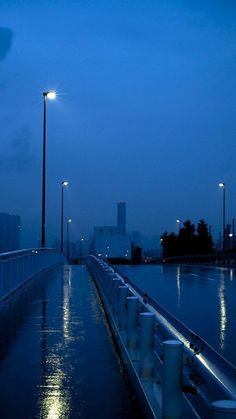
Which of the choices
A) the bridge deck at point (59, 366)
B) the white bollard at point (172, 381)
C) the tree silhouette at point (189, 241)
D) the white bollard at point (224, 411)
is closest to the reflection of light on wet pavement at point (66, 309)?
the bridge deck at point (59, 366)

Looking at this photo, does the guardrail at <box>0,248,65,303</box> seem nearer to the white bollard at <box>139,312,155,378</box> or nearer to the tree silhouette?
the white bollard at <box>139,312,155,378</box>

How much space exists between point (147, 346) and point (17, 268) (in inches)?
480

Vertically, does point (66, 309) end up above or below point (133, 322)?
below

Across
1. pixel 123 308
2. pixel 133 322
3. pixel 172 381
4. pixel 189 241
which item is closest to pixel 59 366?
pixel 133 322

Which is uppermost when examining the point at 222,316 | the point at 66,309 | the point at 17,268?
the point at 17,268

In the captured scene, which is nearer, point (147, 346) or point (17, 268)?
point (147, 346)

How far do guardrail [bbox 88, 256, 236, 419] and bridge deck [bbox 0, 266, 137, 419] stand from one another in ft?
1.15

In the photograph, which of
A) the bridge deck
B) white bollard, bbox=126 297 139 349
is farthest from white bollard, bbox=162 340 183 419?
white bollard, bbox=126 297 139 349

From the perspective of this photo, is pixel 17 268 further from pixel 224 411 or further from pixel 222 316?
pixel 224 411

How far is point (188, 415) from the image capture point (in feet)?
17.6

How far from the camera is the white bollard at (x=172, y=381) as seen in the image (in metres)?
5.07

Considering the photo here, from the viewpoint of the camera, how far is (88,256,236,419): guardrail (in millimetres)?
3906

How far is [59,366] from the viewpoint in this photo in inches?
349

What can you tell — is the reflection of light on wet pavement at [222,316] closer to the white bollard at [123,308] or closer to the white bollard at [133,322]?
the white bollard at [123,308]
